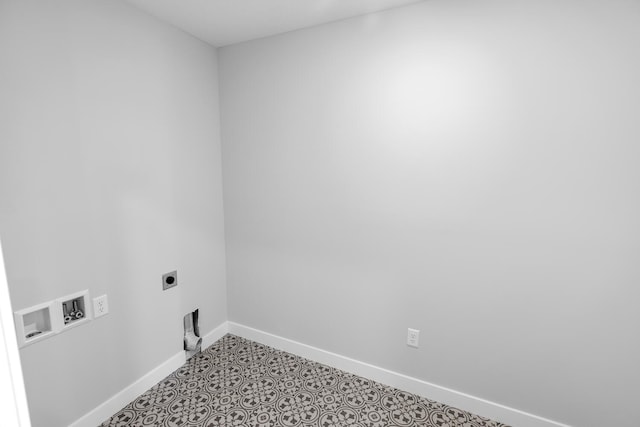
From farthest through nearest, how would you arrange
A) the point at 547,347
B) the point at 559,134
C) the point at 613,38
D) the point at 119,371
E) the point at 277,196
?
the point at 277,196, the point at 119,371, the point at 547,347, the point at 559,134, the point at 613,38

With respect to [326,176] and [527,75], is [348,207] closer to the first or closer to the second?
[326,176]

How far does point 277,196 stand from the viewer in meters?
2.25

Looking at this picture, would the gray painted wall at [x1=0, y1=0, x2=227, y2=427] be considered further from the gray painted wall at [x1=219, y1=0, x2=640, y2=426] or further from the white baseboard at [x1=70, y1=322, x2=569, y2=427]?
the gray painted wall at [x1=219, y1=0, x2=640, y2=426]

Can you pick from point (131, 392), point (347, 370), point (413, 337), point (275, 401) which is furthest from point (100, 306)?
point (413, 337)

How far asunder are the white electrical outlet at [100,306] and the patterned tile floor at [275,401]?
0.64 m

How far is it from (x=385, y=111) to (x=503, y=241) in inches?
39.6

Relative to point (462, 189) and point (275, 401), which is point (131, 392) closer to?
point (275, 401)

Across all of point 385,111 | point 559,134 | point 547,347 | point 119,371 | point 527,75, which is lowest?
point 119,371

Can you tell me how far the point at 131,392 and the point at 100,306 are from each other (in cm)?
63

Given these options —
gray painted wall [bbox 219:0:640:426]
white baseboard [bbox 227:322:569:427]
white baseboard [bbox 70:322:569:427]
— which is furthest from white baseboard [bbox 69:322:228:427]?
gray painted wall [bbox 219:0:640:426]

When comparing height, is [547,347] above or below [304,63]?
below

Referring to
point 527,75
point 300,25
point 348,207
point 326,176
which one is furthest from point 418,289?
point 300,25

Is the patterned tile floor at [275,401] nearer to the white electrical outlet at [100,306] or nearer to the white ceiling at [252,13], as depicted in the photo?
the white electrical outlet at [100,306]

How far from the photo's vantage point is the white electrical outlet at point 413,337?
1903 millimetres
